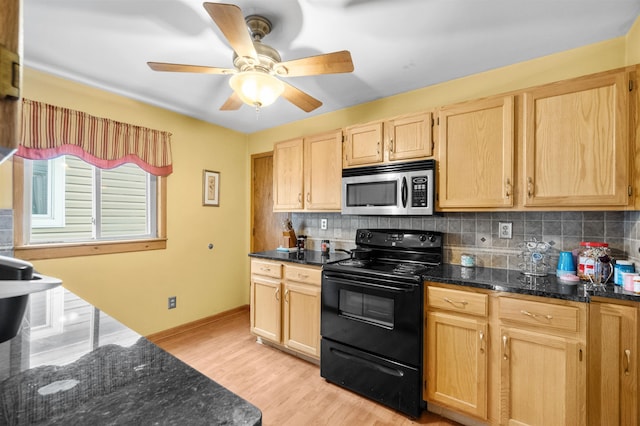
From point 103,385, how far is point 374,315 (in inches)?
68.7

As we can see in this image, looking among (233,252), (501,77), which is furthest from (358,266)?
(233,252)

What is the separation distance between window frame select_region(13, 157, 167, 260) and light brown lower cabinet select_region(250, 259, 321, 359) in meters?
1.11

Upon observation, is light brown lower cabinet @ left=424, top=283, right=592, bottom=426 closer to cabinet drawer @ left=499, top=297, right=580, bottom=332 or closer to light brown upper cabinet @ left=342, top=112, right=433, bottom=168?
cabinet drawer @ left=499, top=297, right=580, bottom=332

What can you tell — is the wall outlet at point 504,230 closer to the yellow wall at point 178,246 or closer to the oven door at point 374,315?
the oven door at point 374,315

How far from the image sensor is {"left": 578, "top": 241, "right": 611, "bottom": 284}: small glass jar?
169 centimetres

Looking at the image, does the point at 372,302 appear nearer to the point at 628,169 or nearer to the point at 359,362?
the point at 359,362

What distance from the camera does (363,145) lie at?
255 cm

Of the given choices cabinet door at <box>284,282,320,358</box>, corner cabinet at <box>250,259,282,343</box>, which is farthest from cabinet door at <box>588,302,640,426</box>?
corner cabinet at <box>250,259,282,343</box>

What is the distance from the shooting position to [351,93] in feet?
8.90

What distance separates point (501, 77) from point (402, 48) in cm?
88

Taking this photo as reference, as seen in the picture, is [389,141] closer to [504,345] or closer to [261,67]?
[261,67]

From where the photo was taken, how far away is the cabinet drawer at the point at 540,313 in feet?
4.95

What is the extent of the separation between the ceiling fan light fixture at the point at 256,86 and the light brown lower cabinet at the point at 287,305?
146cm

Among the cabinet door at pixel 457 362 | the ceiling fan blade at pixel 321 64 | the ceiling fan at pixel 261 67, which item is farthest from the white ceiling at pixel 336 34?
the cabinet door at pixel 457 362
